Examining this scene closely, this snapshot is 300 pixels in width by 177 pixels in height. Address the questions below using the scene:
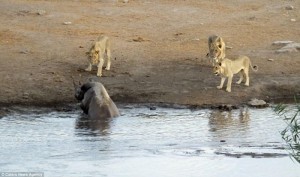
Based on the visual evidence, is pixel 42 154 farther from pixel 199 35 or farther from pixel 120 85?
pixel 199 35

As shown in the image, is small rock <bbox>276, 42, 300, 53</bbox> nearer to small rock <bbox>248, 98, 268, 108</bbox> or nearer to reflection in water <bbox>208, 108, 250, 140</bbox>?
small rock <bbox>248, 98, 268, 108</bbox>

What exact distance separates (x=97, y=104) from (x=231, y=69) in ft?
10.3

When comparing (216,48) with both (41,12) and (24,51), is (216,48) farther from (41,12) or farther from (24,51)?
(41,12)

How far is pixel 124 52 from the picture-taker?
21266 millimetres

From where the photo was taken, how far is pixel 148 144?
1492 cm

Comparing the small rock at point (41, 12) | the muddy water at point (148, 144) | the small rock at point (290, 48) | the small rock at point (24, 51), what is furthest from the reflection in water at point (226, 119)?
the small rock at point (41, 12)

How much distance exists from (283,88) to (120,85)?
290 centimetres

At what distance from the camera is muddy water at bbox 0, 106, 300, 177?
527 inches

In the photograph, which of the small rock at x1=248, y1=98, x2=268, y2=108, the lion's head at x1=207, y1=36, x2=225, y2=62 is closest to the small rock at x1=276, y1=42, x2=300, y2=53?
the lion's head at x1=207, y1=36, x2=225, y2=62

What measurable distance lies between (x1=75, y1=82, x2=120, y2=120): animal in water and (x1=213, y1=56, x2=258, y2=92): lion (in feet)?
8.23

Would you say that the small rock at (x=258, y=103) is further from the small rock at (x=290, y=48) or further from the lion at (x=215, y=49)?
the small rock at (x=290, y=48)

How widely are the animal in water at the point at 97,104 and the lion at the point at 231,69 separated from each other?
2.51m

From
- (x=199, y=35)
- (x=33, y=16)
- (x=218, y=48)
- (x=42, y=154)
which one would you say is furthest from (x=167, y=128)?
(x=33, y=16)

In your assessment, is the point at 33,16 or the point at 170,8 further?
the point at 170,8
